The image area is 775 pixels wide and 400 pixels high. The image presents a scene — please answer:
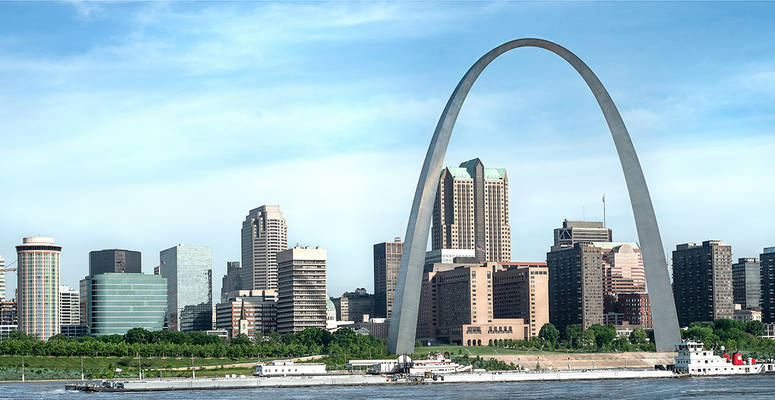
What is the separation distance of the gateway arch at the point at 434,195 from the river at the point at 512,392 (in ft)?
20.2

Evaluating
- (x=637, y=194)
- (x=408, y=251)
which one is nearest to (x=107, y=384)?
(x=408, y=251)

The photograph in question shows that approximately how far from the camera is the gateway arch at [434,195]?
9681 cm

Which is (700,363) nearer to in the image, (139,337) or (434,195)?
(434,195)

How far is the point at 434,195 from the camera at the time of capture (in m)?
100

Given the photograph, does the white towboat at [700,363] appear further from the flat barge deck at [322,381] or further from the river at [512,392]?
the river at [512,392]

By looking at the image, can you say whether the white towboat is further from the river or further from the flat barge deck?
the river

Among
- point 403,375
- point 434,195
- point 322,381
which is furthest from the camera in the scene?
point 403,375

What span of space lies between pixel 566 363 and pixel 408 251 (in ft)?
151

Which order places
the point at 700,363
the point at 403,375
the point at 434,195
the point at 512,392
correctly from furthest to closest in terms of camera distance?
the point at 700,363, the point at 403,375, the point at 434,195, the point at 512,392

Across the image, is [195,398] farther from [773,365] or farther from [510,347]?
[510,347]

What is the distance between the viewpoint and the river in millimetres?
82625

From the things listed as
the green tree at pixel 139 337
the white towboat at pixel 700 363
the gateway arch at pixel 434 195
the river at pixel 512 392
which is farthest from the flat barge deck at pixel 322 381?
the green tree at pixel 139 337

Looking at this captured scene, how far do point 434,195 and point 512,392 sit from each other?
68.2 feet

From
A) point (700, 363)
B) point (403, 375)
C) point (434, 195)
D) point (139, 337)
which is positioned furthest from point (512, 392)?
point (139, 337)
